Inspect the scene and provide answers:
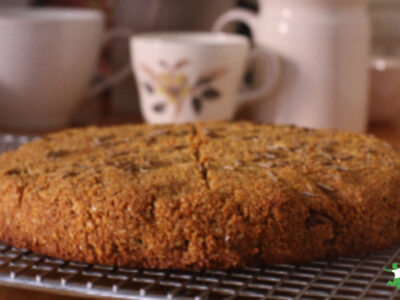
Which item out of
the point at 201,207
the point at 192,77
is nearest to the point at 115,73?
the point at 192,77

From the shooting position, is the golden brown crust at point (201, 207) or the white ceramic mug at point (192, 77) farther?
the white ceramic mug at point (192, 77)

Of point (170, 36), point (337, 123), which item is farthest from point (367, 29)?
point (170, 36)

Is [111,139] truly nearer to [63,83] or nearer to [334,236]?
[334,236]

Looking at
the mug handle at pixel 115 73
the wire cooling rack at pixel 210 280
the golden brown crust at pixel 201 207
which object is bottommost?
the wire cooling rack at pixel 210 280

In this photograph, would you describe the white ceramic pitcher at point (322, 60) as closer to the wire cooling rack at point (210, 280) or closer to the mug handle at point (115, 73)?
the mug handle at point (115, 73)

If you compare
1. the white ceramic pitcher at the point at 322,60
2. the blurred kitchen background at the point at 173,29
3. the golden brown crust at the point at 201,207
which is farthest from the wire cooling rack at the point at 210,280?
the blurred kitchen background at the point at 173,29

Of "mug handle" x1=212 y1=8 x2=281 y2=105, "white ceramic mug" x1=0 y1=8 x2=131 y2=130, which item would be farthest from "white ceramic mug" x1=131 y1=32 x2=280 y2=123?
"white ceramic mug" x1=0 y1=8 x2=131 y2=130
